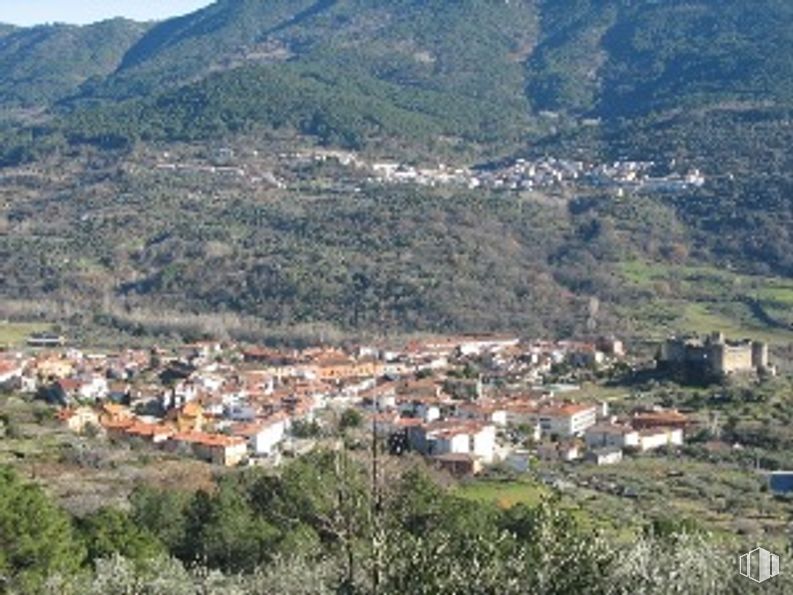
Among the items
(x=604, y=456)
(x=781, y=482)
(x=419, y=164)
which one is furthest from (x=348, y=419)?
(x=419, y=164)

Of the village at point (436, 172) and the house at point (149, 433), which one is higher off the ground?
the village at point (436, 172)

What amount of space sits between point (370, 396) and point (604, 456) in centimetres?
784

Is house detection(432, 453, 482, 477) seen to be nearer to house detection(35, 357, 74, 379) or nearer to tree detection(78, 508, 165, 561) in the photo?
tree detection(78, 508, 165, 561)

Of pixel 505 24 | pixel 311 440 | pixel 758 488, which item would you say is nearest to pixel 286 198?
pixel 311 440

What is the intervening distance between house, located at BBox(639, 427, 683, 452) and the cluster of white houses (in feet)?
0.09

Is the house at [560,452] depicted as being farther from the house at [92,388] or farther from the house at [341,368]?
the house at [92,388]

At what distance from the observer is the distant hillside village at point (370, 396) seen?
35.8 meters

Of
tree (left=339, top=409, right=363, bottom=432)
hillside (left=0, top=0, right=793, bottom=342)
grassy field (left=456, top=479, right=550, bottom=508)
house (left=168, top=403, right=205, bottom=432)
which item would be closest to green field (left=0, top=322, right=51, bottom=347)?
hillside (left=0, top=0, right=793, bottom=342)

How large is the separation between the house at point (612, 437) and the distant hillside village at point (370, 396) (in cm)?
4

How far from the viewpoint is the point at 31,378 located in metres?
43.7

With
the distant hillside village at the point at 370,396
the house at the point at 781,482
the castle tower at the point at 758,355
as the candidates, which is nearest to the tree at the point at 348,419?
the distant hillside village at the point at 370,396

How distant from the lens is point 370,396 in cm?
4038

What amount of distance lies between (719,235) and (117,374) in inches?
1497

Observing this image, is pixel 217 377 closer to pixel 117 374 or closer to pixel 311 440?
pixel 117 374
